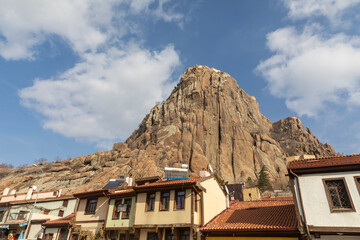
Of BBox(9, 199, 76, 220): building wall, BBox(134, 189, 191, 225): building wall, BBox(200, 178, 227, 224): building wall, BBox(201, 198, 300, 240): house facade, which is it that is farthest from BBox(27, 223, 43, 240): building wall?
BBox(201, 198, 300, 240): house facade

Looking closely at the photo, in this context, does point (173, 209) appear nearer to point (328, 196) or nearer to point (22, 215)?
point (328, 196)

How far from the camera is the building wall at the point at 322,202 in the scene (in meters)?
13.4

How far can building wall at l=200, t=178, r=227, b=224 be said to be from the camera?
20.4 metres

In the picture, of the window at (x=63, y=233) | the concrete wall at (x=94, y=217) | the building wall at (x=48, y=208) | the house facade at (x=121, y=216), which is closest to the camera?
the house facade at (x=121, y=216)

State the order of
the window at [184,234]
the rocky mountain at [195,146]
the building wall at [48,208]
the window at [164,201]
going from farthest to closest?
1. the rocky mountain at [195,146]
2. the building wall at [48,208]
3. the window at [164,201]
4. the window at [184,234]

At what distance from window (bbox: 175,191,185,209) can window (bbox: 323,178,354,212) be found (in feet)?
33.1

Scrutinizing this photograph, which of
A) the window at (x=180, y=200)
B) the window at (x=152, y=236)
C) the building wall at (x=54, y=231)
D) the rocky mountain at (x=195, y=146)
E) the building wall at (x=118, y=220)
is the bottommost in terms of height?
the window at (x=152, y=236)

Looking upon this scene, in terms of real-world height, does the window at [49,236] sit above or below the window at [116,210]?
below

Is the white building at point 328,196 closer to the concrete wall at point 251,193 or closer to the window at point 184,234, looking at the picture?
the window at point 184,234

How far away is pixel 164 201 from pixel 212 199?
4.66 meters

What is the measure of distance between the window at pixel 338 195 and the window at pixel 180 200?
1008cm

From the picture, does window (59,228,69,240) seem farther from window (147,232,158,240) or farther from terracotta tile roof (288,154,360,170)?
terracotta tile roof (288,154,360,170)

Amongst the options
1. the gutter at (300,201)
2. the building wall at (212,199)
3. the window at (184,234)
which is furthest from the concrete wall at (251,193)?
the gutter at (300,201)

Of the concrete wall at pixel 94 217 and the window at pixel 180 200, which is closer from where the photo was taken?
the window at pixel 180 200
